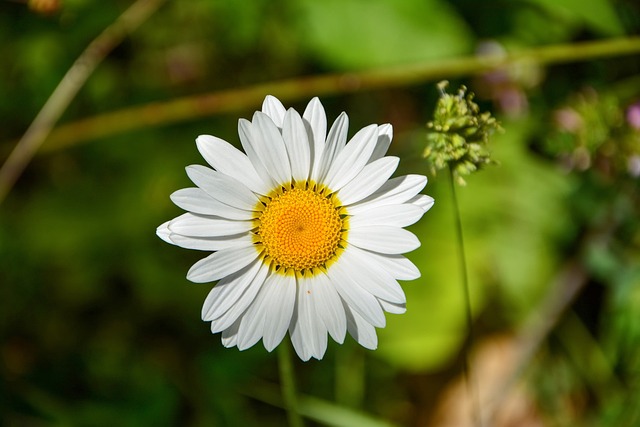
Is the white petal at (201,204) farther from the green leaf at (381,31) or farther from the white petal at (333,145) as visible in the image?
the green leaf at (381,31)

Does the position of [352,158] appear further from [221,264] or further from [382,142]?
[221,264]

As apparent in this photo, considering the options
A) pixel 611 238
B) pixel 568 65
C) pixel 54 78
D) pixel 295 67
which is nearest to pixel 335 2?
pixel 295 67

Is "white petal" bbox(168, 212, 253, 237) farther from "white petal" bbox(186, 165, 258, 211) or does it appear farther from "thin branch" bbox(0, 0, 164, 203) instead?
"thin branch" bbox(0, 0, 164, 203)

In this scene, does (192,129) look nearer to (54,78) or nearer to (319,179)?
(54,78)

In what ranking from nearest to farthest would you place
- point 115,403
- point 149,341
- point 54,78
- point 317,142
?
point 317,142
point 115,403
point 54,78
point 149,341

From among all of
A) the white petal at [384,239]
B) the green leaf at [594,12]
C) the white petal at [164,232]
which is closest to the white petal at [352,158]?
the white petal at [384,239]

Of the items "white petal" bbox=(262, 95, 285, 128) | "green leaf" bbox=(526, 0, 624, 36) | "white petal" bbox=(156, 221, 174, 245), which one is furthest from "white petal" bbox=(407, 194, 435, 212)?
"green leaf" bbox=(526, 0, 624, 36)
